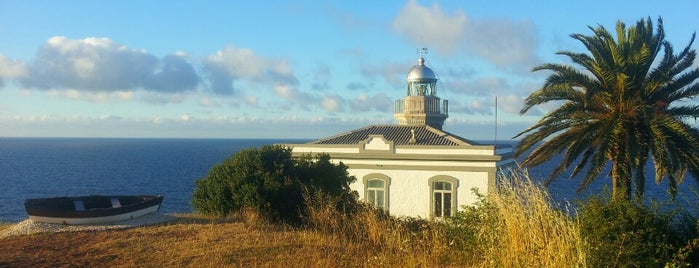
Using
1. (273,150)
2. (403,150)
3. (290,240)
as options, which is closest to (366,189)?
(403,150)

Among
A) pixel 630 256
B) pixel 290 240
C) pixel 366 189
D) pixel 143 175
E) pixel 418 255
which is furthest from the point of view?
pixel 143 175

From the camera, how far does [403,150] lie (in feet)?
88.0

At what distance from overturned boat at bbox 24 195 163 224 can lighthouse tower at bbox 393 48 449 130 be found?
19484 mm

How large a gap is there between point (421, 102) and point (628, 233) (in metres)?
24.6

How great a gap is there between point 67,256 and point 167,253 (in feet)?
5.16

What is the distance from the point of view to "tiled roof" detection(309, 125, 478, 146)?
28125mm

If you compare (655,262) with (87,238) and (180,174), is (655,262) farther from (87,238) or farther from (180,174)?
(180,174)

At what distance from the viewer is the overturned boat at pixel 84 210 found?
13.5 metres

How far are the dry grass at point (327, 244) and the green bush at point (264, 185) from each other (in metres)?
3.02

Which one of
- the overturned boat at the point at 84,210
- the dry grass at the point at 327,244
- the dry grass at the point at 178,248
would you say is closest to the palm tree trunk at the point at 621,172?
the dry grass at the point at 327,244

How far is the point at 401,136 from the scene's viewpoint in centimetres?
2944

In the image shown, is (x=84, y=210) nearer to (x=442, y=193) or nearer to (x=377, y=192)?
(x=377, y=192)

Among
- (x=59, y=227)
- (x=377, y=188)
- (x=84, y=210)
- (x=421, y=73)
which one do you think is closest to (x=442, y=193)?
(x=377, y=188)

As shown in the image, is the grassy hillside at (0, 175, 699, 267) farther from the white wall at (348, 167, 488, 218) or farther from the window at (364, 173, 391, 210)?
the window at (364, 173, 391, 210)
